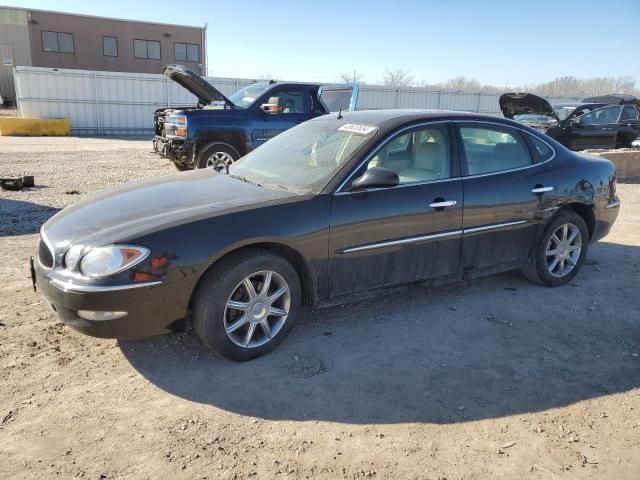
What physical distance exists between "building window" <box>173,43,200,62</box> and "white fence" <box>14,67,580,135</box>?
1637 cm

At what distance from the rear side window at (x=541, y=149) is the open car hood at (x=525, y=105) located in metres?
9.27

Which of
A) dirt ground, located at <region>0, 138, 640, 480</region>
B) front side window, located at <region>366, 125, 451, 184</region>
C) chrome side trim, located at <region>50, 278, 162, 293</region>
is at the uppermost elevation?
front side window, located at <region>366, 125, 451, 184</region>

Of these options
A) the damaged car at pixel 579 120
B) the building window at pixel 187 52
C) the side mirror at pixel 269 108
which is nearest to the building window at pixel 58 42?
the building window at pixel 187 52

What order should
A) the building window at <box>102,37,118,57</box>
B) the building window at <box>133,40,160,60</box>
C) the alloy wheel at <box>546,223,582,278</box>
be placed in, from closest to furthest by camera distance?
the alloy wheel at <box>546,223,582,278</box> → the building window at <box>102,37,118,57</box> → the building window at <box>133,40,160,60</box>

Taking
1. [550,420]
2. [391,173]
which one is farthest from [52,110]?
[550,420]

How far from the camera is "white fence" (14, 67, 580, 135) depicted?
2239cm

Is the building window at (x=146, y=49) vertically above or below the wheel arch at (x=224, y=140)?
above

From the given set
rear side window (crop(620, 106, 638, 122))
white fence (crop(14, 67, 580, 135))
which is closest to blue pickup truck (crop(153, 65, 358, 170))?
rear side window (crop(620, 106, 638, 122))

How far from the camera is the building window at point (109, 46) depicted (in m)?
37.5

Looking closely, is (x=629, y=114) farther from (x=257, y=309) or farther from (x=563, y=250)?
(x=257, y=309)

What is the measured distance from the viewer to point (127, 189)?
4.20m

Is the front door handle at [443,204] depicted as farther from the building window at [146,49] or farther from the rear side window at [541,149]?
the building window at [146,49]

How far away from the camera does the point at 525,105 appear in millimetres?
13820

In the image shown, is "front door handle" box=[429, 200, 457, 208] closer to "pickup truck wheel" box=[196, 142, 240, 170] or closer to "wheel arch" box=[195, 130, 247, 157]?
"pickup truck wheel" box=[196, 142, 240, 170]
